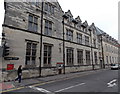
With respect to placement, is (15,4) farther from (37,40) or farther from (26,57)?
(26,57)

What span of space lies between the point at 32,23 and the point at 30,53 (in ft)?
14.3

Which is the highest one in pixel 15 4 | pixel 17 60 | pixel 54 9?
pixel 54 9

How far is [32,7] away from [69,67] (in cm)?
1203

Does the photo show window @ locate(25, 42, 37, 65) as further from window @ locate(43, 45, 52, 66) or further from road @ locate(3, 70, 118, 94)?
road @ locate(3, 70, 118, 94)

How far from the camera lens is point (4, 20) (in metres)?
10.4

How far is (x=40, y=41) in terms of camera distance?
43.8ft

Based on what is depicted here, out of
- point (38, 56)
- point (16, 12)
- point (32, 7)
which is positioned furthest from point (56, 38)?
point (16, 12)

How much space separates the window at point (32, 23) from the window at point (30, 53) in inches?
89.8

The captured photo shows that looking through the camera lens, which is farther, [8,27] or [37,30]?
[37,30]

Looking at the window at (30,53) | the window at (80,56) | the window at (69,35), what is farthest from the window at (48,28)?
the window at (80,56)

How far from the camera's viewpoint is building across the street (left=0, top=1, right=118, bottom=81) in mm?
10523

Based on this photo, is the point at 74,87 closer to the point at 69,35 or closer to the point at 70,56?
the point at 70,56

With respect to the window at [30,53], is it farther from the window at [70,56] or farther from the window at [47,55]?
the window at [70,56]

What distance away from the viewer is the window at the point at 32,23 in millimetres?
12798
